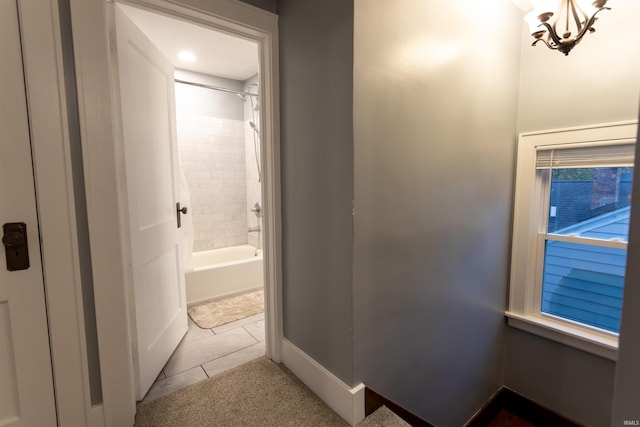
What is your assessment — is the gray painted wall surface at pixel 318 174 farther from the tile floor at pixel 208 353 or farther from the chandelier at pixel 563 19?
the chandelier at pixel 563 19

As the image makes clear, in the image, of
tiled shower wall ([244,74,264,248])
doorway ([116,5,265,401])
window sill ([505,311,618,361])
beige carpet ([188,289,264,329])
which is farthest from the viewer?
tiled shower wall ([244,74,264,248])

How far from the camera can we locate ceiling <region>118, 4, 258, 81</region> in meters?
2.33

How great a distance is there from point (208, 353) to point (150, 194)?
3.75ft

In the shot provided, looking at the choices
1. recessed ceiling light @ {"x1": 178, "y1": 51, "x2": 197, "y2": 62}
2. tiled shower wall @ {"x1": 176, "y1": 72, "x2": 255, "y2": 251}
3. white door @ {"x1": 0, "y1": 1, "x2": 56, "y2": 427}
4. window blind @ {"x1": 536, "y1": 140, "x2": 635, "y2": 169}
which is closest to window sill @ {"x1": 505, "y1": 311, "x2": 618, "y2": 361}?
window blind @ {"x1": 536, "y1": 140, "x2": 635, "y2": 169}

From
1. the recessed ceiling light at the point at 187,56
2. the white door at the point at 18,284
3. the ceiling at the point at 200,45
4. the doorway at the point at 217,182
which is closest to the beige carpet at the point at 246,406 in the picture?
the doorway at the point at 217,182

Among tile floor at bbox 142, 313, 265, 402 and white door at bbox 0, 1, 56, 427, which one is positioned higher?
white door at bbox 0, 1, 56, 427

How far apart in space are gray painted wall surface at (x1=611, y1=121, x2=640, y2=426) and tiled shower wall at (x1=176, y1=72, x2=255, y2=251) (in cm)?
368

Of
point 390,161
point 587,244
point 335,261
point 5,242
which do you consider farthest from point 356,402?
point 587,244

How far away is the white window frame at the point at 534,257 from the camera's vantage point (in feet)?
6.46

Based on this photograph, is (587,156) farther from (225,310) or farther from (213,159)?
(213,159)

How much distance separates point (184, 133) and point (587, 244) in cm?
388

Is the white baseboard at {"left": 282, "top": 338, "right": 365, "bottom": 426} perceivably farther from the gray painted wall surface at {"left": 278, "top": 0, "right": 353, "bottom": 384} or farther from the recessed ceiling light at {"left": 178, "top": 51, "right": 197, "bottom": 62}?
the recessed ceiling light at {"left": 178, "top": 51, "right": 197, "bottom": 62}

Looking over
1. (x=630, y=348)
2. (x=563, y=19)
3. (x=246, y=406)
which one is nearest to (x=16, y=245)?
(x=246, y=406)

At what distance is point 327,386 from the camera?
1.47m
